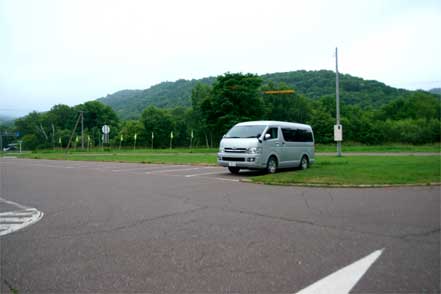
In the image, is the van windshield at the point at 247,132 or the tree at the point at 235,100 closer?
the van windshield at the point at 247,132

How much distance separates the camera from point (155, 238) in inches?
182

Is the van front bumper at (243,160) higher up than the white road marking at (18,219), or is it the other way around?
Result: the van front bumper at (243,160)

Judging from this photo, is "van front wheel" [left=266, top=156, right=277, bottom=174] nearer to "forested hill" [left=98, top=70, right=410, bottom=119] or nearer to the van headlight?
the van headlight

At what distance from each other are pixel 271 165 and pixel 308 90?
58865mm

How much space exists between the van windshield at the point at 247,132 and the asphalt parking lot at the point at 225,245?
5.58 meters

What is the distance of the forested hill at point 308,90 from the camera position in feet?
199

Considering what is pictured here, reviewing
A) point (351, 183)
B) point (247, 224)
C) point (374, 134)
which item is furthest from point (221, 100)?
point (247, 224)

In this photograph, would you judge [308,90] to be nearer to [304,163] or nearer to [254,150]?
[304,163]

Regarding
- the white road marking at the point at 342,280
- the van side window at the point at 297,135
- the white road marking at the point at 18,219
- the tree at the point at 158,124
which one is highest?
the tree at the point at 158,124

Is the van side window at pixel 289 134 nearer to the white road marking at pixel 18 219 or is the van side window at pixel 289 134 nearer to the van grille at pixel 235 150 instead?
the van grille at pixel 235 150

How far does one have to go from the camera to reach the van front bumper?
12.5m

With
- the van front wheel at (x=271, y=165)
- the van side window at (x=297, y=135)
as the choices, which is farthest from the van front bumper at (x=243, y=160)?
the van side window at (x=297, y=135)

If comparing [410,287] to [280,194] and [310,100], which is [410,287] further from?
[310,100]

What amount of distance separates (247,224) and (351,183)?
18.4 ft
